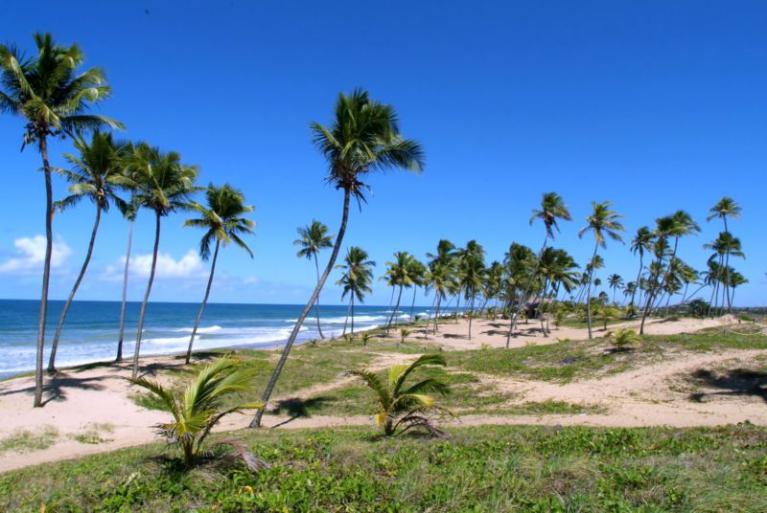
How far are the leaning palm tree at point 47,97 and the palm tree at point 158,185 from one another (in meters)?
4.54

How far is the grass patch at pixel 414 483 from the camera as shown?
463 centimetres

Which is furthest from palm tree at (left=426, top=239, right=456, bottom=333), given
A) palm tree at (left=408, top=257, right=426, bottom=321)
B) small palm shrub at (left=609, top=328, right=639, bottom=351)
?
small palm shrub at (left=609, top=328, right=639, bottom=351)

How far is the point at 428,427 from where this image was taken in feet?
29.2

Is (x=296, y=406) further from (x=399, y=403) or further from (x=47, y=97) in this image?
(x=47, y=97)

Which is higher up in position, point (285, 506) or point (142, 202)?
point (142, 202)

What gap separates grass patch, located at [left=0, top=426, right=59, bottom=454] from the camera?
11.6 m

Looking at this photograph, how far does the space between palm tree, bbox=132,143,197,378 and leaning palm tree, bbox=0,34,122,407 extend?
14.9 feet

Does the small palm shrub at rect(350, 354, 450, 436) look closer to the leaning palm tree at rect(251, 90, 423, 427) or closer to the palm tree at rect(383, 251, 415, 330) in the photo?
the leaning palm tree at rect(251, 90, 423, 427)

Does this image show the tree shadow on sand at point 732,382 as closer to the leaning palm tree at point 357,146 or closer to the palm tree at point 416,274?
the leaning palm tree at point 357,146

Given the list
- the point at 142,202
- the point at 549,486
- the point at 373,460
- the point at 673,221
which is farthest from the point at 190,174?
the point at 673,221

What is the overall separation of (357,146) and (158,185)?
10.5m

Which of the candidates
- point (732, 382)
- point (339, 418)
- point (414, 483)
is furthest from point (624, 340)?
point (414, 483)

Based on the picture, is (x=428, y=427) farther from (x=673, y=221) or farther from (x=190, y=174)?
(x=673, y=221)

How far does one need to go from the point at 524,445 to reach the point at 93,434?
1228 cm
